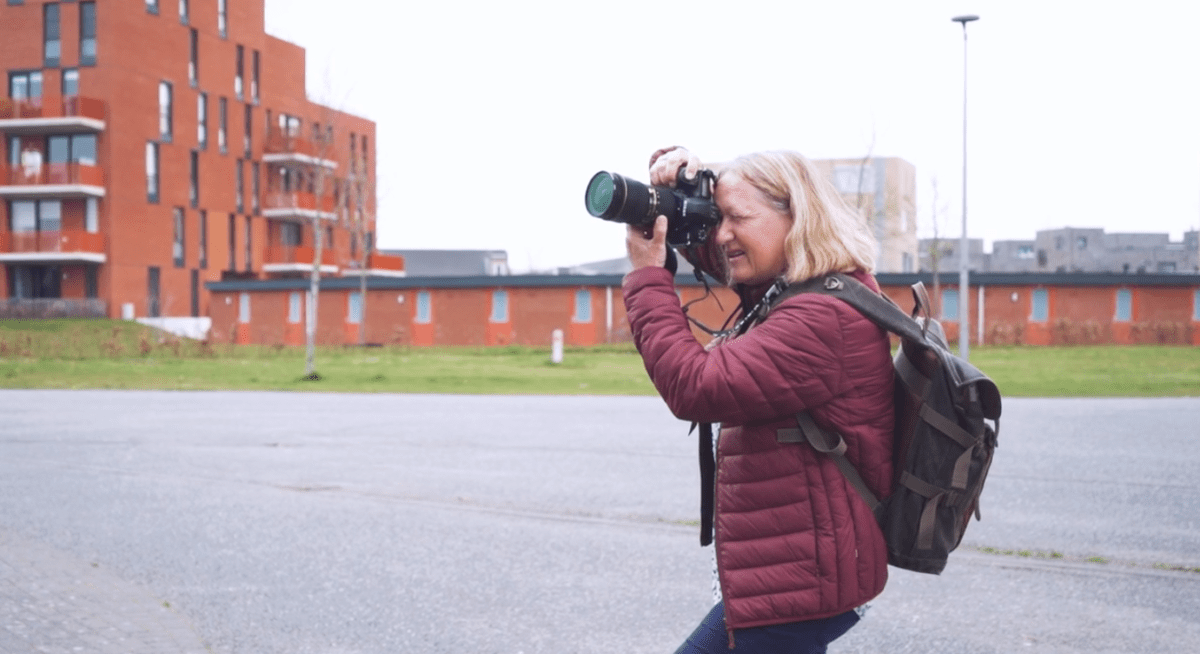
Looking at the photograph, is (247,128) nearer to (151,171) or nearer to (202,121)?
(202,121)

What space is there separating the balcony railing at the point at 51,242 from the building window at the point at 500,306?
17620mm

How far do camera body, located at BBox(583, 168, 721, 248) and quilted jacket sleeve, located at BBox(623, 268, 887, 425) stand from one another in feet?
0.88

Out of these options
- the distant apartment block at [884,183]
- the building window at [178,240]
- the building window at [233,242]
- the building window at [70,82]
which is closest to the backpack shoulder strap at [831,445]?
the building window at [70,82]

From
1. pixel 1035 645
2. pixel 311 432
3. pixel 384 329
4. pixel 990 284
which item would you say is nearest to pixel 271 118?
pixel 384 329

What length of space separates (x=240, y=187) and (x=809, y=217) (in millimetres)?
58081

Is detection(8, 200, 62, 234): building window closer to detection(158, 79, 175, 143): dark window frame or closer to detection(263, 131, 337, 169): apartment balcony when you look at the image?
detection(158, 79, 175, 143): dark window frame

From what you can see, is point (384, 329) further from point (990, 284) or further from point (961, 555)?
point (961, 555)

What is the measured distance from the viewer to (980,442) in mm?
2461

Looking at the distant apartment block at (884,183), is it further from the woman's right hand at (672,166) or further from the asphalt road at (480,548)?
the woman's right hand at (672,166)

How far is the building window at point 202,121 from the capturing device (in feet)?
179

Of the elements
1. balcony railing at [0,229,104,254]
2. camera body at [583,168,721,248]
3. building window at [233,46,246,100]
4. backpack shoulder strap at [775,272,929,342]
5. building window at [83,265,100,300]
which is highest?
building window at [233,46,246,100]

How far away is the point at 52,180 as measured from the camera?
159 feet

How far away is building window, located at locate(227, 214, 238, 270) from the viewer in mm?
56438

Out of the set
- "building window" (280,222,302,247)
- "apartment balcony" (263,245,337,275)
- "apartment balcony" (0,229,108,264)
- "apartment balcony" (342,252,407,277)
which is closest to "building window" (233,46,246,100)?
"building window" (280,222,302,247)
